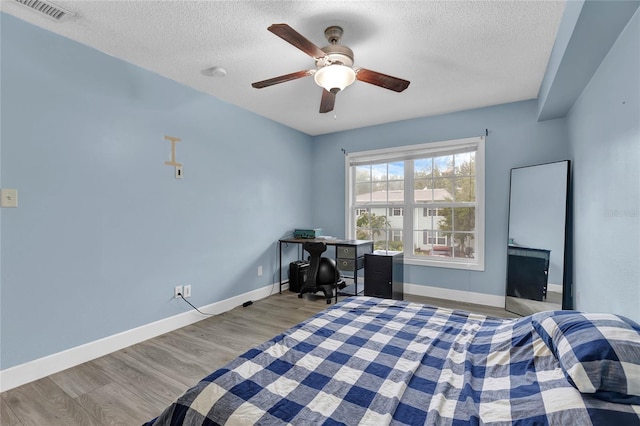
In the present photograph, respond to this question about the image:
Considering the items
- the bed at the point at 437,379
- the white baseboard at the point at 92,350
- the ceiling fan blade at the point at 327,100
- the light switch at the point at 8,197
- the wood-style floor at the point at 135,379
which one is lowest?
the wood-style floor at the point at 135,379

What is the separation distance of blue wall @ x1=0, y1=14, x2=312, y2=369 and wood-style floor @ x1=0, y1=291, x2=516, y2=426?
10.2 inches

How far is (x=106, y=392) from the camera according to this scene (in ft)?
6.57

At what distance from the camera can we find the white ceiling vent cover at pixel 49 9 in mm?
1901

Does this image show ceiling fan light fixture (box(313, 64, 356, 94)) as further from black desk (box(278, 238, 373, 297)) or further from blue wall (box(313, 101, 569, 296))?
blue wall (box(313, 101, 569, 296))

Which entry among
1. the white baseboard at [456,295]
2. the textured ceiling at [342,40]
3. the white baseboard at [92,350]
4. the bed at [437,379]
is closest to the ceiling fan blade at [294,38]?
the textured ceiling at [342,40]

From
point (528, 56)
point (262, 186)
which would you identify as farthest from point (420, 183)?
point (262, 186)

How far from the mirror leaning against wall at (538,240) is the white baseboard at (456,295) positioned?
0.55 feet

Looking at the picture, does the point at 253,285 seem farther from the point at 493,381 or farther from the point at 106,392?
the point at 493,381

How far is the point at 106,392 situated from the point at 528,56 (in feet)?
13.6

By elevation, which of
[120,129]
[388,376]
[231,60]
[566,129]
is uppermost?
[231,60]

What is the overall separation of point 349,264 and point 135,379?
2.51 meters

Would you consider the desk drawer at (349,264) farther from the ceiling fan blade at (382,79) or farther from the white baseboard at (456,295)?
the ceiling fan blade at (382,79)

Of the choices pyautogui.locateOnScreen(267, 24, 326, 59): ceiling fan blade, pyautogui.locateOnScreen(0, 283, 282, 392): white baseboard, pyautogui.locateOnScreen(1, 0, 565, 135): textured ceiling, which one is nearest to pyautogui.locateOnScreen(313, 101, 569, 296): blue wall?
pyautogui.locateOnScreen(1, 0, 565, 135): textured ceiling

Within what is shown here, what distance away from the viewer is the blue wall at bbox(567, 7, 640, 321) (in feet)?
5.34
